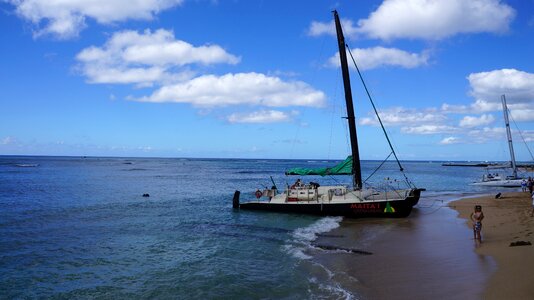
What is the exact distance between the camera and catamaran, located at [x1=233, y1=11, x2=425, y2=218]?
28.0 meters

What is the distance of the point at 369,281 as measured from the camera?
13.7 metres

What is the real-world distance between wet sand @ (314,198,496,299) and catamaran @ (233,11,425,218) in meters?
1.82

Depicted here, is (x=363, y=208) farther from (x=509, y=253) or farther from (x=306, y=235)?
(x=509, y=253)

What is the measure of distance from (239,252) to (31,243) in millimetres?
11356

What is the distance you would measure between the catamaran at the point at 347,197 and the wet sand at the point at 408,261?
1.82 m

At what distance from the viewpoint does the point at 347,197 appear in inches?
1154

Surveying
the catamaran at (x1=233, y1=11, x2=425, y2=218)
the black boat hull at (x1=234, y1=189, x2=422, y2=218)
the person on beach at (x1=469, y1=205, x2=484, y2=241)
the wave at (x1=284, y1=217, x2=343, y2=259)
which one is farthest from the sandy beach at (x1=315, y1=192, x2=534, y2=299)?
the catamaran at (x1=233, y1=11, x2=425, y2=218)

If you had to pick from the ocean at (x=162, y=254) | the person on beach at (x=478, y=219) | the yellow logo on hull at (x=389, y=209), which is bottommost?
the ocean at (x=162, y=254)

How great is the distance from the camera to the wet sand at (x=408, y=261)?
12.4 meters

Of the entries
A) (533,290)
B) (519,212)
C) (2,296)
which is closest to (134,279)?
(2,296)

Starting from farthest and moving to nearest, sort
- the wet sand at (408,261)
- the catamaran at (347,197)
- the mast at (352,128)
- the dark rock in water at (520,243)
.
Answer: the mast at (352,128) < the catamaran at (347,197) < the dark rock in water at (520,243) < the wet sand at (408,261)

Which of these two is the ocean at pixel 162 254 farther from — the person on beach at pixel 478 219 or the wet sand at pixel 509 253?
the person on beach at pixel 478 219

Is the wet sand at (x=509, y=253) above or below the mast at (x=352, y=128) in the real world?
below


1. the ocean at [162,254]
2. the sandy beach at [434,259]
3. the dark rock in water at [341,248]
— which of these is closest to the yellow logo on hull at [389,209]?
the sandy beach at [434,259]
